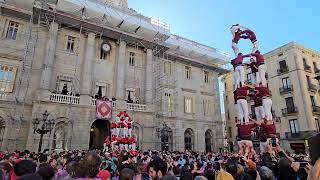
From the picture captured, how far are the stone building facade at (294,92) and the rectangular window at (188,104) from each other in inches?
360

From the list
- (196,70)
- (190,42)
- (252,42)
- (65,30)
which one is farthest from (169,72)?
(252,42)

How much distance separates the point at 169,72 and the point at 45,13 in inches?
607

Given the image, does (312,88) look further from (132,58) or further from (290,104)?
(132,58)

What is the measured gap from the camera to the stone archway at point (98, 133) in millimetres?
23688

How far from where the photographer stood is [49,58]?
20.6 meters

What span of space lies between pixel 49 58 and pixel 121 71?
7016mm

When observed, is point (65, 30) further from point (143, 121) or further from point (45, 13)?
point (143, 121)

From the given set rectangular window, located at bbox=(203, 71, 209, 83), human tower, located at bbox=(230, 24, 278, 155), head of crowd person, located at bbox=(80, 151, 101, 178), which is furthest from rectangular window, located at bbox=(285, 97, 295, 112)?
head of crowd person, located at bbox=(80, 151, 101, 178)

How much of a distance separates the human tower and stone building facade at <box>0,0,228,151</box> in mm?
14121

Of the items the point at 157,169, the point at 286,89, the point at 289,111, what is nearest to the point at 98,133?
the point at 157,169

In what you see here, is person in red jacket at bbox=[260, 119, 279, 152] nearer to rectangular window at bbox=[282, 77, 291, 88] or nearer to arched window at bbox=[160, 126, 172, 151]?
arched window at bbox=[160, 126, 172, 151]

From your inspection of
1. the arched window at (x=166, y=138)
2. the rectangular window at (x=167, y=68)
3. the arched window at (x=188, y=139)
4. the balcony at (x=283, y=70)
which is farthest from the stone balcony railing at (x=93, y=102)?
the balcony at (x=283, y=70)

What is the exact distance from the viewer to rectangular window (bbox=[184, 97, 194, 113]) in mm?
29611

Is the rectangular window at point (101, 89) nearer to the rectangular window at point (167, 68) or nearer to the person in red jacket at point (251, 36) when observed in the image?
the rectangular window at point (167, 68)
